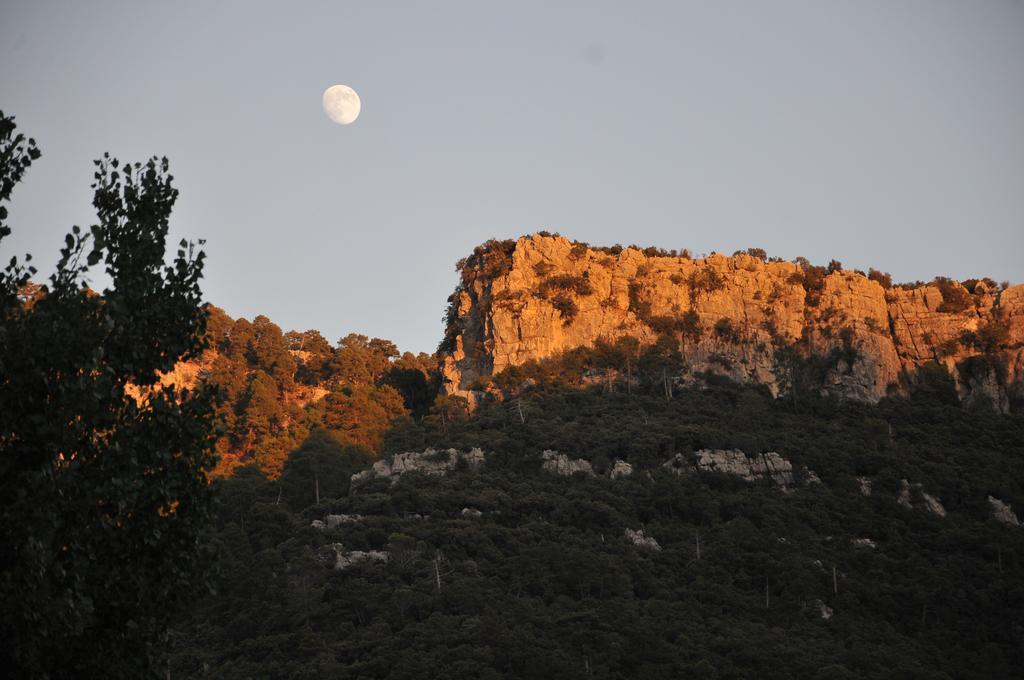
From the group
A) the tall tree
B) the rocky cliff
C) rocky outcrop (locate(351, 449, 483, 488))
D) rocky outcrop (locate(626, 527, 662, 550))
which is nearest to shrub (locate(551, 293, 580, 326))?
the rocky cliff

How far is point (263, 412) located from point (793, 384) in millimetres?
34011

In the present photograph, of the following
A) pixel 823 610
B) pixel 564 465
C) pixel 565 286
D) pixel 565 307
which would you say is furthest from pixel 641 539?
pixel 565 286

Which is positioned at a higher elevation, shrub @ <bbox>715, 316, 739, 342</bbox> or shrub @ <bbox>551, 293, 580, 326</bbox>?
shrub @ <bbox>551, 293, 580, 326</bbox>

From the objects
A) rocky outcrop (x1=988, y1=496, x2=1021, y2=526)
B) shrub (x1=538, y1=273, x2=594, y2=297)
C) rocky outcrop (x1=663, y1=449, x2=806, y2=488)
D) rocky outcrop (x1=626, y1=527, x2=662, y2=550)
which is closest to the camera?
rocky outcrop (x1=626, y1=527, x2=662, y2=550)

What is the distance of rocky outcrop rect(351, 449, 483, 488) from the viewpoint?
214 feet

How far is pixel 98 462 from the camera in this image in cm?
1463

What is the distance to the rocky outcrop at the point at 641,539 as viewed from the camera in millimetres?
56656

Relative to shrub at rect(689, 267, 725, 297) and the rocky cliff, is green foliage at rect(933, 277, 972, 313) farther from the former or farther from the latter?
shrub at rect(689, 267, 725, 297)

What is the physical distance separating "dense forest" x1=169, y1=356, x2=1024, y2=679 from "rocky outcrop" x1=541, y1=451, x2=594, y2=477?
48 centimetres

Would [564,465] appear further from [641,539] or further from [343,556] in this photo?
[343,556]

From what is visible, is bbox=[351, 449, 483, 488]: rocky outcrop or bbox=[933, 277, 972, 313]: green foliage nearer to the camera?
bbox=[351, 449, 483, 488]: rocky outcrop

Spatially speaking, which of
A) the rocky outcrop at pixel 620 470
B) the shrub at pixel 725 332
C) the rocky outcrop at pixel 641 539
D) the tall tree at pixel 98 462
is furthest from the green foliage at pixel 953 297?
the tall tree at pixel 98 462

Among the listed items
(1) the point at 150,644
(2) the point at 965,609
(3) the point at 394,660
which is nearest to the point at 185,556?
(1) the point at 150,644

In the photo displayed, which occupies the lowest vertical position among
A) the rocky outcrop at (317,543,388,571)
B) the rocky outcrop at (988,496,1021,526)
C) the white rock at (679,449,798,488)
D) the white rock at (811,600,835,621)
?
the white rock at (811,600,835,621)
